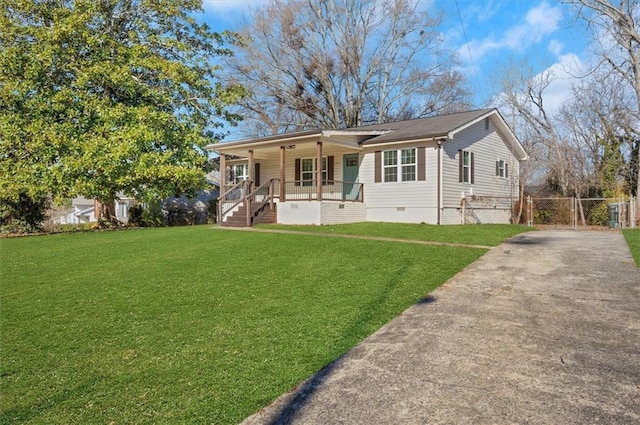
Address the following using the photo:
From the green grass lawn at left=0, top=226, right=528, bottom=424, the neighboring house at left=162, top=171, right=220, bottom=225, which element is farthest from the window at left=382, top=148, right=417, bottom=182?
the neighboring house at left=162, top=171, right=220, bottom=225

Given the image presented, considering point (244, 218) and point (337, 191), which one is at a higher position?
point (337, 191)

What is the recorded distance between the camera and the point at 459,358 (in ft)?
12.6

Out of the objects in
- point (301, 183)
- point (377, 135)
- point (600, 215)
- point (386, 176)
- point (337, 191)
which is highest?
point (377, 135)

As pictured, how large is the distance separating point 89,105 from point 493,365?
17.1m

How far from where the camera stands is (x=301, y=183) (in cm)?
1873

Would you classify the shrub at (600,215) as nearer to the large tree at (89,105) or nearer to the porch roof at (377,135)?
the porch roof at (377,135)

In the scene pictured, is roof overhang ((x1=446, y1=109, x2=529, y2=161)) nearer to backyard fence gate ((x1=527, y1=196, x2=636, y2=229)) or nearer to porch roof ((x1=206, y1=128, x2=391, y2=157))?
porch roof ((x1=206, y1=128, x2=391, y2=157))

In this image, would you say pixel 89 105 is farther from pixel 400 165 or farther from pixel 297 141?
pixel 400 165

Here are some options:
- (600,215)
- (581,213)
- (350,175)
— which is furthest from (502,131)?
(350,175)

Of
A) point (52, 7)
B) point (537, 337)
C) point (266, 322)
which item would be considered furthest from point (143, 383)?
point (52, 7)

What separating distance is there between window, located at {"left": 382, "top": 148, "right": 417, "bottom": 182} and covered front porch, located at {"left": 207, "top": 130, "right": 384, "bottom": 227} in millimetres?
1190

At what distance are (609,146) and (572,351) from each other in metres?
22.0

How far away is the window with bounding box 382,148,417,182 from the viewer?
16.6m

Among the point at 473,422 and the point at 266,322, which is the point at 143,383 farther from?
the point at 473,422
